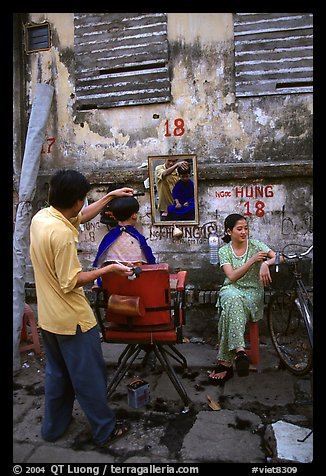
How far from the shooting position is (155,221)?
570cm

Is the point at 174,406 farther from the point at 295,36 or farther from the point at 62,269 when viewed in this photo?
the point at 295,36

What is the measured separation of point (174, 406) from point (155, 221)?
8.76 ft

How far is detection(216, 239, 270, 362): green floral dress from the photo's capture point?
4086mm

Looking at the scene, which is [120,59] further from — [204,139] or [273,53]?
[273,53]

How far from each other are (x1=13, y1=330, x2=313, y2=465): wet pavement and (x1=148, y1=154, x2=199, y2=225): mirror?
1977 mm

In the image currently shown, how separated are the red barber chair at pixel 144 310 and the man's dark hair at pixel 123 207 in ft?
1.97

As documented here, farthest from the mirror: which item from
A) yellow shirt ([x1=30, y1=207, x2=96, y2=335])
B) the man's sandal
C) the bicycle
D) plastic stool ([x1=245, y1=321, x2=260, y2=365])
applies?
the man's sandal

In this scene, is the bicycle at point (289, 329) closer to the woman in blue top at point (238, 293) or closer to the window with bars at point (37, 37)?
the woman in blue top at point (238, 293)

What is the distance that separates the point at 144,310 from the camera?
11.4ft

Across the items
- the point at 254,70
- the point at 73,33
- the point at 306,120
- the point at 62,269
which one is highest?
the point at 73,33

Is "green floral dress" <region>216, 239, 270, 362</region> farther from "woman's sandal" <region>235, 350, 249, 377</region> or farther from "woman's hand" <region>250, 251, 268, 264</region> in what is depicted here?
"woman's hand" <region>250, 251, 268, 264</region>

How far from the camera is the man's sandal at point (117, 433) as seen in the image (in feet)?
10.4
